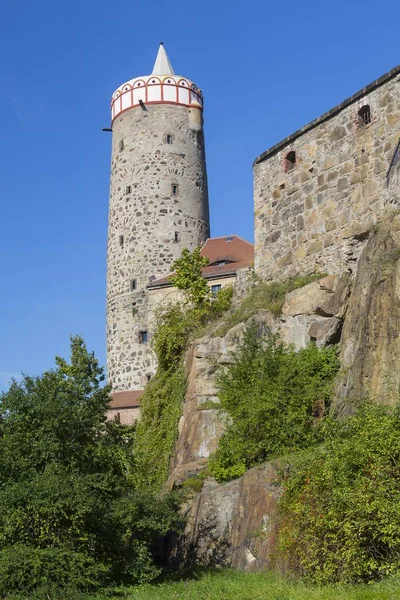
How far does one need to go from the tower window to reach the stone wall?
0.10 metres

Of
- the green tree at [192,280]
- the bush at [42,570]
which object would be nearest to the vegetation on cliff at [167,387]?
the green tree at [192,280]

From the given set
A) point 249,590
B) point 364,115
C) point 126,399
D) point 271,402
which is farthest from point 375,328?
point 126,399

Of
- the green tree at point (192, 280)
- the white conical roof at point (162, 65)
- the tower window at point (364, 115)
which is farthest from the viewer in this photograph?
the white conical roof at point (162, 65)

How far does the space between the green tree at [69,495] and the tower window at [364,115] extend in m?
9.01

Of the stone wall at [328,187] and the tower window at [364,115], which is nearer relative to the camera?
the stone wall at [328,187]

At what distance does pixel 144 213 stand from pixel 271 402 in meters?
24.6

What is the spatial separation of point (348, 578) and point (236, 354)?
898 cm

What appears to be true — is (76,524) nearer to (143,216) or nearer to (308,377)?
(308,377)

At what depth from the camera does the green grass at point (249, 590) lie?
40.1 feet

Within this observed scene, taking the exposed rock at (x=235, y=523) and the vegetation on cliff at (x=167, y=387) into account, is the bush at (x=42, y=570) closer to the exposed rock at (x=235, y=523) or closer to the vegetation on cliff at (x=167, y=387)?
the exposed rock at (x=235, y=523)

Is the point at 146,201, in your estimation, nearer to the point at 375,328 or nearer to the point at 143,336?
the point at 143,336

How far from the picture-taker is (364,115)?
21.8 meters

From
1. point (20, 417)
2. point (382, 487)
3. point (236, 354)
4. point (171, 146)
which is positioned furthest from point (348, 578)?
point (171, 146)

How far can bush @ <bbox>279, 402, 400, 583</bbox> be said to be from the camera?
13227mm
